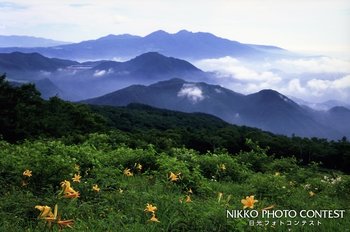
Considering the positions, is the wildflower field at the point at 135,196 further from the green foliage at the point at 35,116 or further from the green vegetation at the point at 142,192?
the green foliage at the point at 35,116

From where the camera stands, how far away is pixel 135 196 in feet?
20.4

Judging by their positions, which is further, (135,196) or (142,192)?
(142,192)

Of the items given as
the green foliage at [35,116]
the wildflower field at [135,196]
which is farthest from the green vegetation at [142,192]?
the green foliage at [35,116]

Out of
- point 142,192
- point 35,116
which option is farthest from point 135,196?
point 35,116

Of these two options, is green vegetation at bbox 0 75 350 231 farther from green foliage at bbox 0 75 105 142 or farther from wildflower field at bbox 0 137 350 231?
green foliage at bbox 0 75 105 142

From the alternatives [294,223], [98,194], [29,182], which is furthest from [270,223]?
[29,182]

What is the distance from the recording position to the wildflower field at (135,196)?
470 centimetres

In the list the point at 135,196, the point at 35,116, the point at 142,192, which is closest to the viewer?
the point at 135,196

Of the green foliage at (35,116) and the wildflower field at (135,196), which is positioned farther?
the green foliage at (35,116)

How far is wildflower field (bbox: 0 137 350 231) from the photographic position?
470 centimetres

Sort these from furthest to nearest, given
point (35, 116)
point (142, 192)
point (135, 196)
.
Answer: point (35, 116) < point (142, 192) < point (135, 196)

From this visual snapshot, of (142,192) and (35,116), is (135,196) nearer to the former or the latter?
(142,192)

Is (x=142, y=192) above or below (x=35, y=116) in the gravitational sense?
above

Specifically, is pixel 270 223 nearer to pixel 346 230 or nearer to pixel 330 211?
pixel 346 230
